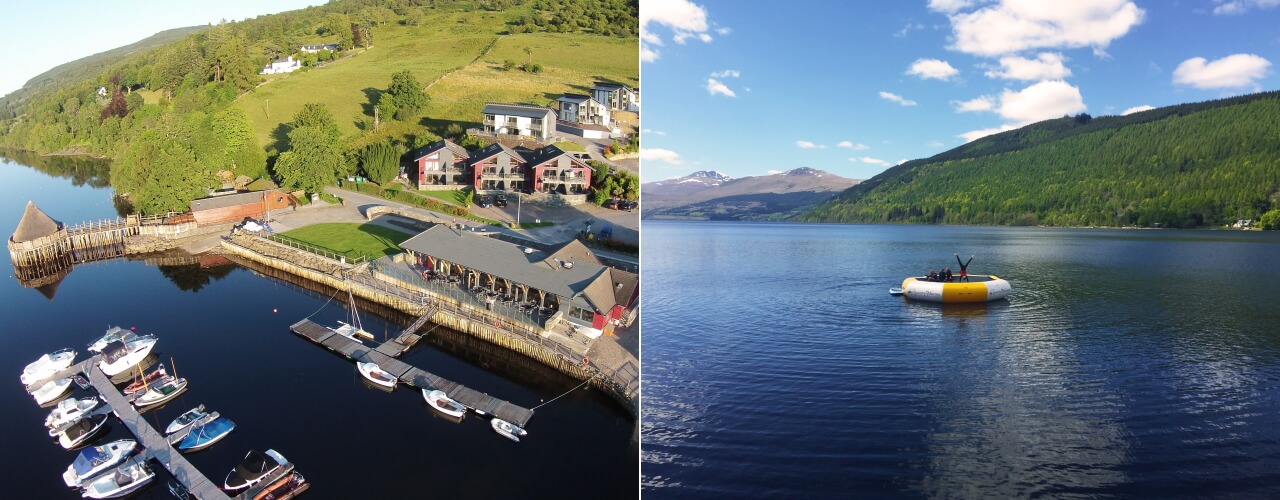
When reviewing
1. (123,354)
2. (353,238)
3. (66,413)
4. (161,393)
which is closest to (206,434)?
(161,393)

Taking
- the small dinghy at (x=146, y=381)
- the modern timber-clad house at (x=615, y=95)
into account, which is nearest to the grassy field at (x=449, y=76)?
the modern timber-clad house at (x=615, y=95)

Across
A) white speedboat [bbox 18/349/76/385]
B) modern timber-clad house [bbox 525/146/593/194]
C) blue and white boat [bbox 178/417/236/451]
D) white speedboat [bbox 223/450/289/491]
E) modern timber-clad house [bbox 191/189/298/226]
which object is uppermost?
modern timber-clad house [bbox 525/146/593/194]

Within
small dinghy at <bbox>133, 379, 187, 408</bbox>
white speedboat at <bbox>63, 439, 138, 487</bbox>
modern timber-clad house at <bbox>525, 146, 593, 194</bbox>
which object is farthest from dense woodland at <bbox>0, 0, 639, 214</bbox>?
white speedboat at <bbox>63, 439, 138, 487</bbox>

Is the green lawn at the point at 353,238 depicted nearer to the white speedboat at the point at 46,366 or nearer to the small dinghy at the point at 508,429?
the white speedboat at the point at 46,366

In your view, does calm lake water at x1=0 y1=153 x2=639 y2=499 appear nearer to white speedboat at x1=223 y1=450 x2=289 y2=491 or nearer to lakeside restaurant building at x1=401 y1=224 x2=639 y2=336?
white speedboat at x1=223 y1=450 x2=289 y2=491

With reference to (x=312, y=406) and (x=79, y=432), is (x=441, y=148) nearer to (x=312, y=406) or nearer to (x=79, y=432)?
(x=312, y=406)

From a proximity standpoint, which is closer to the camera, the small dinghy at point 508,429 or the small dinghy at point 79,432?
the small dinghy at point 79,432
